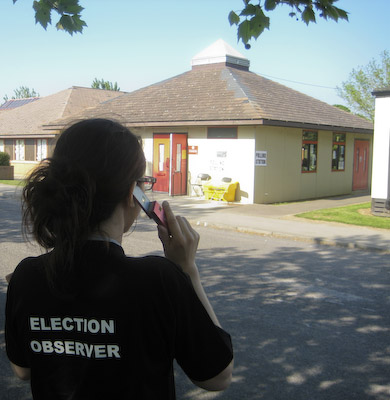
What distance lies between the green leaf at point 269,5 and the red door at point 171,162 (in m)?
15.5

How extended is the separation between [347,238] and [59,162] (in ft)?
34.3

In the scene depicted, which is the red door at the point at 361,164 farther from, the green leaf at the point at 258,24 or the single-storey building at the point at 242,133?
the green leaf at the point at 258,24

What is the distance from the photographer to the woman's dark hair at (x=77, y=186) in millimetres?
1360

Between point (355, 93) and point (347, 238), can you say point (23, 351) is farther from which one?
point (355, 93)

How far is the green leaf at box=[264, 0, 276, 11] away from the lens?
3865 mm

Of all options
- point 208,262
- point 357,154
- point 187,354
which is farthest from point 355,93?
point 187,354

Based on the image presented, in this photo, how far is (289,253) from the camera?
31.6ft

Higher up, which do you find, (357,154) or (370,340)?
(357,154)

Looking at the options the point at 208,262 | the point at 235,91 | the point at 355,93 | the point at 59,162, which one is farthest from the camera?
the point at 355,93

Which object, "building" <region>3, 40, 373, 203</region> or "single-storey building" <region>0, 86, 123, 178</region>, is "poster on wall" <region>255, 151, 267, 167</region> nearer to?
"building" <region>3, 40, 373, 203</region>

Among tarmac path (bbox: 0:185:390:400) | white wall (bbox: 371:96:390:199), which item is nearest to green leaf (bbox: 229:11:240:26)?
tarmac path (bbox: 0:185:390:400)

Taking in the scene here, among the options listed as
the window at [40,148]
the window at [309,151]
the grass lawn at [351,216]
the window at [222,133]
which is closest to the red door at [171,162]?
the window at [222,133]

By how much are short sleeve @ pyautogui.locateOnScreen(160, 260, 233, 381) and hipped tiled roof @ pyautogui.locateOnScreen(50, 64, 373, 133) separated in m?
16.1

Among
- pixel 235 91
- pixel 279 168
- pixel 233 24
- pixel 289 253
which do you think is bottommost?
pixel 289 253
